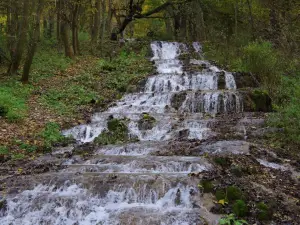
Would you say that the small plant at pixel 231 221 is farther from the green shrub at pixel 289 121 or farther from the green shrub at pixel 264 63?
the green shrub at pixel 264 63

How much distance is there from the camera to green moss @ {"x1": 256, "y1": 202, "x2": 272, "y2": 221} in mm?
6000

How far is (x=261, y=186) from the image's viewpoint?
280 inches

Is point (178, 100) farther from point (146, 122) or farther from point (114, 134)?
point (114, 134)

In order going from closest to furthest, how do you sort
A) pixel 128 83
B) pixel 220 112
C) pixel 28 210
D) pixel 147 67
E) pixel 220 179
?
pixel 28 210
pixel 220 179
pixel 220 112
pixel 128 83
pixel 147 67

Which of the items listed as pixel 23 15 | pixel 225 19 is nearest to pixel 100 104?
pixel 23 15

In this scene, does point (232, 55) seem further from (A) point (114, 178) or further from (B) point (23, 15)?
(A) point (114, 178)

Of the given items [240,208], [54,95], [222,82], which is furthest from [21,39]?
[240,208]

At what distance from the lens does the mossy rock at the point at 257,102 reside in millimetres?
14102

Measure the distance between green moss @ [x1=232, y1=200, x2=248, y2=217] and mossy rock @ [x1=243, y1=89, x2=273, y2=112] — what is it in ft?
27.3

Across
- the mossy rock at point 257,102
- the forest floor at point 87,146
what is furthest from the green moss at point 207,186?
the mossy rock at point 257,102

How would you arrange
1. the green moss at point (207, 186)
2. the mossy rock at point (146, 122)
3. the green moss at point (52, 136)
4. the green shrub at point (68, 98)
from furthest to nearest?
1. the green shrub at point (68, 98)
2. the mossy rock at point (146, 122)
3. the green moss at point (52, 136)
4. the green moss at point (207, 186)

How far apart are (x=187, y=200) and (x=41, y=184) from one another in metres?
3.04

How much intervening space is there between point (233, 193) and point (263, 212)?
2.25ft

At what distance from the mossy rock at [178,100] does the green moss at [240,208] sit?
330 inches
